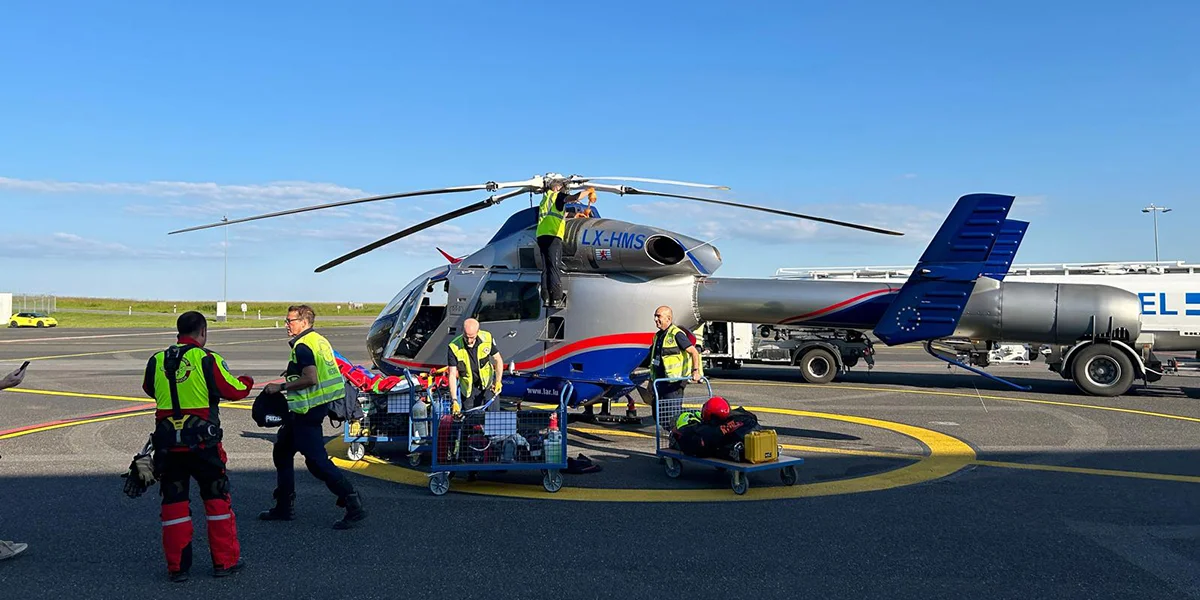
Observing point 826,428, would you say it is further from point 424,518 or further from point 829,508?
point 424,518

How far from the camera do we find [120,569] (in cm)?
508

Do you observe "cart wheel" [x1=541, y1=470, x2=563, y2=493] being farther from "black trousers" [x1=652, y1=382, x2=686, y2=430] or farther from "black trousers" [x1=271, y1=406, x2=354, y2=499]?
"black trousers" [x1=271, y1=406, x2=354, y2=499]

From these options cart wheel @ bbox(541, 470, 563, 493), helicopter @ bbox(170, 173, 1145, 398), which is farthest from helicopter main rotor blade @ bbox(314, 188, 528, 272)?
cart wheel @ bbox(541, 470, 563, 493)

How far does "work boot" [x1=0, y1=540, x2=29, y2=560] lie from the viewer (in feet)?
17.0

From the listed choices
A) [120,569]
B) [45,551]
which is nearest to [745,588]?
[120,569]

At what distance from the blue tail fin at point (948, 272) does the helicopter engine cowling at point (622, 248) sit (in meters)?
3.11

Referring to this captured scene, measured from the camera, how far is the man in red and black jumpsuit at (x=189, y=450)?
194 inches

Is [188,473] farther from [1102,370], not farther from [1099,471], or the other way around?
[1102,370]

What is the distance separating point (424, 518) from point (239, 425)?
20.5ft

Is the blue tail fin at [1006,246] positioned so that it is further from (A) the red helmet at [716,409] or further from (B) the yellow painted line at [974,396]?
(A) the red helmet at [716,409]

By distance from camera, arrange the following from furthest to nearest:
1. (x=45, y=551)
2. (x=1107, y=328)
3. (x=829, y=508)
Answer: (x=1107, y=328) → (x=829, y=508) → (x=45, y=551)

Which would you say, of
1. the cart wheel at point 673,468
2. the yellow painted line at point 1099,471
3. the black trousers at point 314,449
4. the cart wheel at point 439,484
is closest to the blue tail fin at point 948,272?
the yellow painted line at point 1099,471

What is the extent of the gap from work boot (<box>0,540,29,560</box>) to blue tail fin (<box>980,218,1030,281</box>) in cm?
1239

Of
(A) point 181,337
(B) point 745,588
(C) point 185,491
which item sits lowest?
(B) point 745,588
